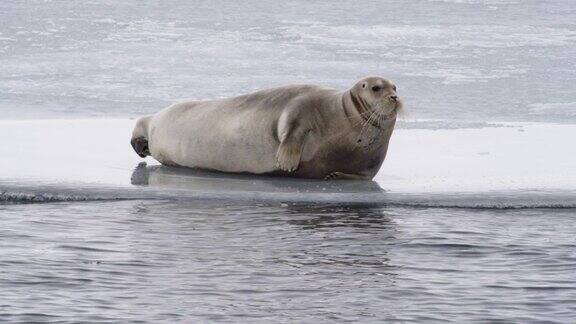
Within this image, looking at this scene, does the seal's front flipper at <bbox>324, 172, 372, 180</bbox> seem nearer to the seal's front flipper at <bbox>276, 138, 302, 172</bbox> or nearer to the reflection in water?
the seal's front flipper at <bbox>276, 138, 302, 172</bbox>

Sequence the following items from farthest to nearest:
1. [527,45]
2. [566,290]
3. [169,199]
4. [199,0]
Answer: [199,0]
[527,45]
[169,199]
[566,290]

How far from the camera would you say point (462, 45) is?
14727 mm

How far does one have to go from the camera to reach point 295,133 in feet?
25.7

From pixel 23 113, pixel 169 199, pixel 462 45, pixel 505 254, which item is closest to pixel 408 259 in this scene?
pixel 505 254

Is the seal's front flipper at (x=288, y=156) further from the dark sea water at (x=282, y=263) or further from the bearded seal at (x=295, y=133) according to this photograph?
the dark sea water at (x=282, y=263)

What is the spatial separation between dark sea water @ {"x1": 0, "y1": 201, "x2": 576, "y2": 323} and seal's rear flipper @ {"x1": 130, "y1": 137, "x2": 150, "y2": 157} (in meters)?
1.67

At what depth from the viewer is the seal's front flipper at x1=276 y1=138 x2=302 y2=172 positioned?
7.74m

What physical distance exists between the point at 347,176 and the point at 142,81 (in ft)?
16.7

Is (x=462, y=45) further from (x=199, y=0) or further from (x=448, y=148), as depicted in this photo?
(x=448, y=148)

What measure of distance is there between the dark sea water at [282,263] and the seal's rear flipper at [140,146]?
167cm

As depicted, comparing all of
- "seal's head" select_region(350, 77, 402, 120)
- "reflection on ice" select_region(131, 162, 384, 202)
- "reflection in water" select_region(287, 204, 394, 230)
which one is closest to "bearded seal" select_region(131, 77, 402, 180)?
"seal's head" select_region(350, 77, 402, 120)

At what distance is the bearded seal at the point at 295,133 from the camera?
7.88 meters

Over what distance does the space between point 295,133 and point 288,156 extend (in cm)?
17

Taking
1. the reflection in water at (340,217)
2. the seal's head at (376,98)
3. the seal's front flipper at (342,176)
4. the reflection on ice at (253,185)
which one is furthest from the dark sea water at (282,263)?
the seal's head at (376,98)
